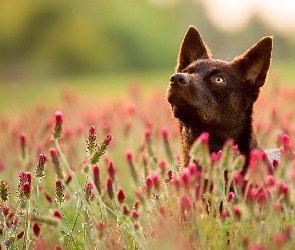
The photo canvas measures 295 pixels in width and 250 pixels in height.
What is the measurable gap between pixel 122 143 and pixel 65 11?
87.6ft

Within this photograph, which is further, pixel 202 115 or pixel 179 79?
pixel 202 115

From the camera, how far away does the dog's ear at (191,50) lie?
5.53 metres

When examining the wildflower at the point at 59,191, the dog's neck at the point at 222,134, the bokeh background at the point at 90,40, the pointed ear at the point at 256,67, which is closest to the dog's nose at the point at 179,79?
the dog's neck at the point at 222,134

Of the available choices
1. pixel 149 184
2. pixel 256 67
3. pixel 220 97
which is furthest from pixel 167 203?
pixel 256 67

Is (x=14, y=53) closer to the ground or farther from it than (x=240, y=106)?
closer to the ground

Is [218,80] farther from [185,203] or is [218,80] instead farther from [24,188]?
[24,188]

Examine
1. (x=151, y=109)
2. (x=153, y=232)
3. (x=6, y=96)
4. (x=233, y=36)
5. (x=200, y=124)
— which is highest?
(x=200, y=124)

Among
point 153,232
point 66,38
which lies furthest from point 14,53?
point 153,232

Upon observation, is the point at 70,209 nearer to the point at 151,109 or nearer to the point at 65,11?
the point at 151,109

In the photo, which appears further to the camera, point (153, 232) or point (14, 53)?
point (14, 53)

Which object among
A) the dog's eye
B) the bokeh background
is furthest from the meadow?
the bokeh background

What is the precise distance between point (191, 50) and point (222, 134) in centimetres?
101

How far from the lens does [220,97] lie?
4883 millimetres

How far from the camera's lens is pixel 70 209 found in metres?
6.61
